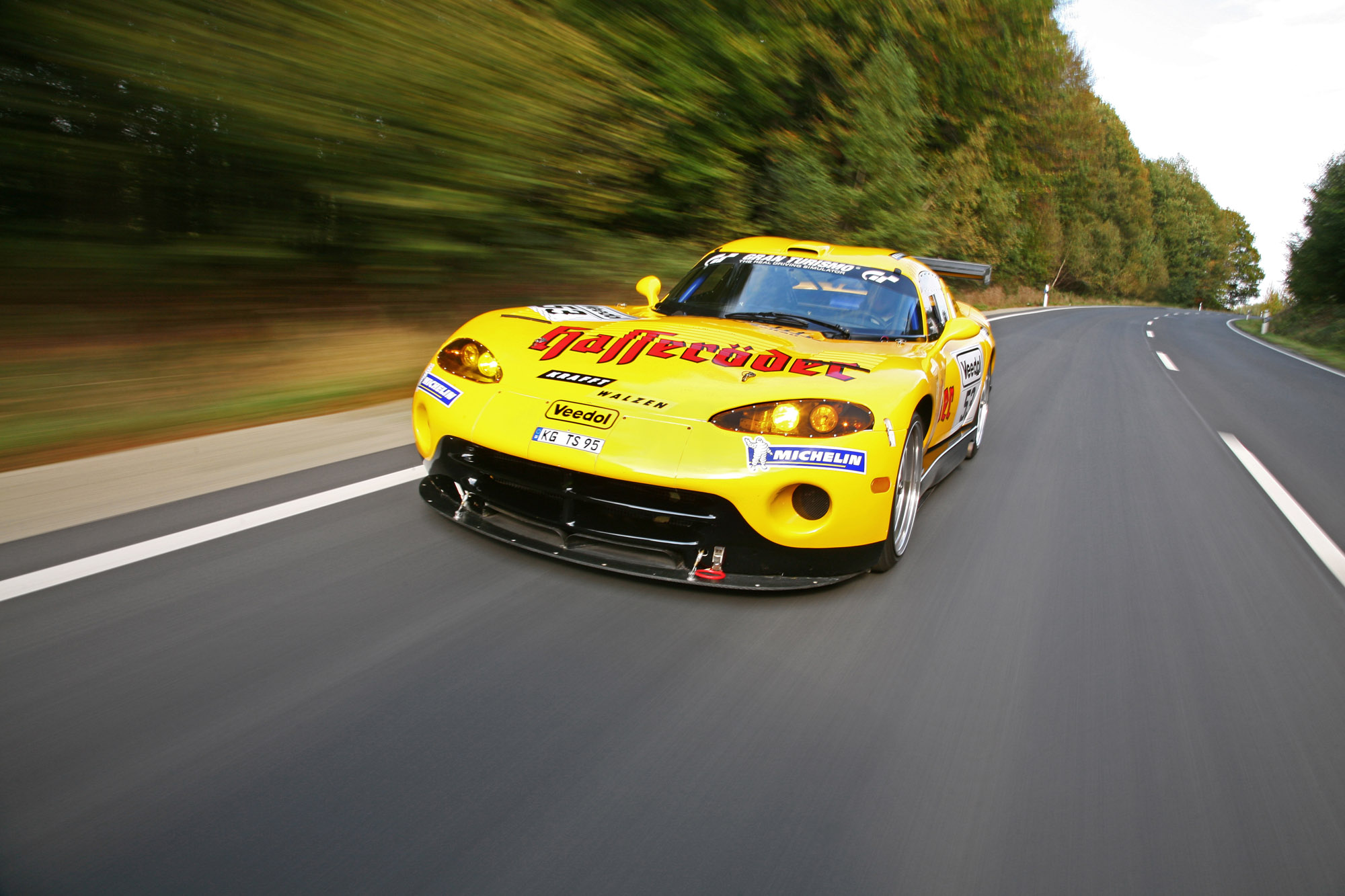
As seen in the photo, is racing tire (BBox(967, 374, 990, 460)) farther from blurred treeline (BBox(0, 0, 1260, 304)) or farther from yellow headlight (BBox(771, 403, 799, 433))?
blurred treeline (BBox(0, 0, 1260, 304))

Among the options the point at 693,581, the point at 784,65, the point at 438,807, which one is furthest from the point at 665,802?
the point at 784,65

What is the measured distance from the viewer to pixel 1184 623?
10.3 feet

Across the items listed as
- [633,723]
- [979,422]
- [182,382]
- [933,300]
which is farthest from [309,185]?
[633,723]

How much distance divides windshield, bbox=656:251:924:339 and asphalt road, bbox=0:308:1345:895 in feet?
3.55

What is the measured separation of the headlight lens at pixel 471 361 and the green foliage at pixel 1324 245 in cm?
3357

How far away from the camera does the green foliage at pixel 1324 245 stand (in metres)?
28.3

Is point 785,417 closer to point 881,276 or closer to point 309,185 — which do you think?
point 881,276

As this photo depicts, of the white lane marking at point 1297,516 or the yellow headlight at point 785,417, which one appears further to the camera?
the white lane marking at point 1297,516

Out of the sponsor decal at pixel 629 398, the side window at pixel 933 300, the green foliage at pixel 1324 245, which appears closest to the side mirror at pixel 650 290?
the side window at pixel 933 300

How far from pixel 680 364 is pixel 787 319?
1013mm

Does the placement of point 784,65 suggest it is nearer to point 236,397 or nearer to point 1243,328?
point 236,397

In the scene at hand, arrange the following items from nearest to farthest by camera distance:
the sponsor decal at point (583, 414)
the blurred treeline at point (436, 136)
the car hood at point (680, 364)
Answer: the sponsor decal at point (583, 414) → the car hood at point (680, 364) → the blurred treeline at point (436, 136)

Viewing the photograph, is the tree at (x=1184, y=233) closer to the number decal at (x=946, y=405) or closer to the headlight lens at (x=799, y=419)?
the number decal at (x=946, y=405)

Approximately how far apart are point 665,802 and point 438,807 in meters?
0.47
